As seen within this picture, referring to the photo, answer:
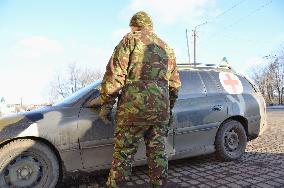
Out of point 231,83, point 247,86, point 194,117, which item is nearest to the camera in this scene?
point 194,117

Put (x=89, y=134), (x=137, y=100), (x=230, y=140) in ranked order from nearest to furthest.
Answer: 1. (x=137, y=100)
2. (x=89, y=134)
3. (x=230, y=140)

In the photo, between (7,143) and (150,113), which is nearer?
(150,113)

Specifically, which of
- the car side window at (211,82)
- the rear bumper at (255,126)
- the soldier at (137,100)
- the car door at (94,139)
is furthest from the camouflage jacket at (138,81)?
the rear bumper at (255,126)

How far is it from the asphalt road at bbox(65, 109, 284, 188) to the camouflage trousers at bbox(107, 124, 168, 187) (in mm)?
1031

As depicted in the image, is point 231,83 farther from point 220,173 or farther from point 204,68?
point 220,173

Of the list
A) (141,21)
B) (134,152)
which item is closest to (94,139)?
(134,152)

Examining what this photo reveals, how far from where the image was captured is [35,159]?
3656mm

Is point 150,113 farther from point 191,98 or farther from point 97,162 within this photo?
point 191,98

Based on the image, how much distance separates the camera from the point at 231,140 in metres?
5.30

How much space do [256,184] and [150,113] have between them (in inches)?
72.9

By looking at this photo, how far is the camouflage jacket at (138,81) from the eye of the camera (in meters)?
3.00

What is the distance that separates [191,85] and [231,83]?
921 millimetres

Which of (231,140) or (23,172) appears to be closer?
(23,172)

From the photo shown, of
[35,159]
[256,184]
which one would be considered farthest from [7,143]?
[256,184]
